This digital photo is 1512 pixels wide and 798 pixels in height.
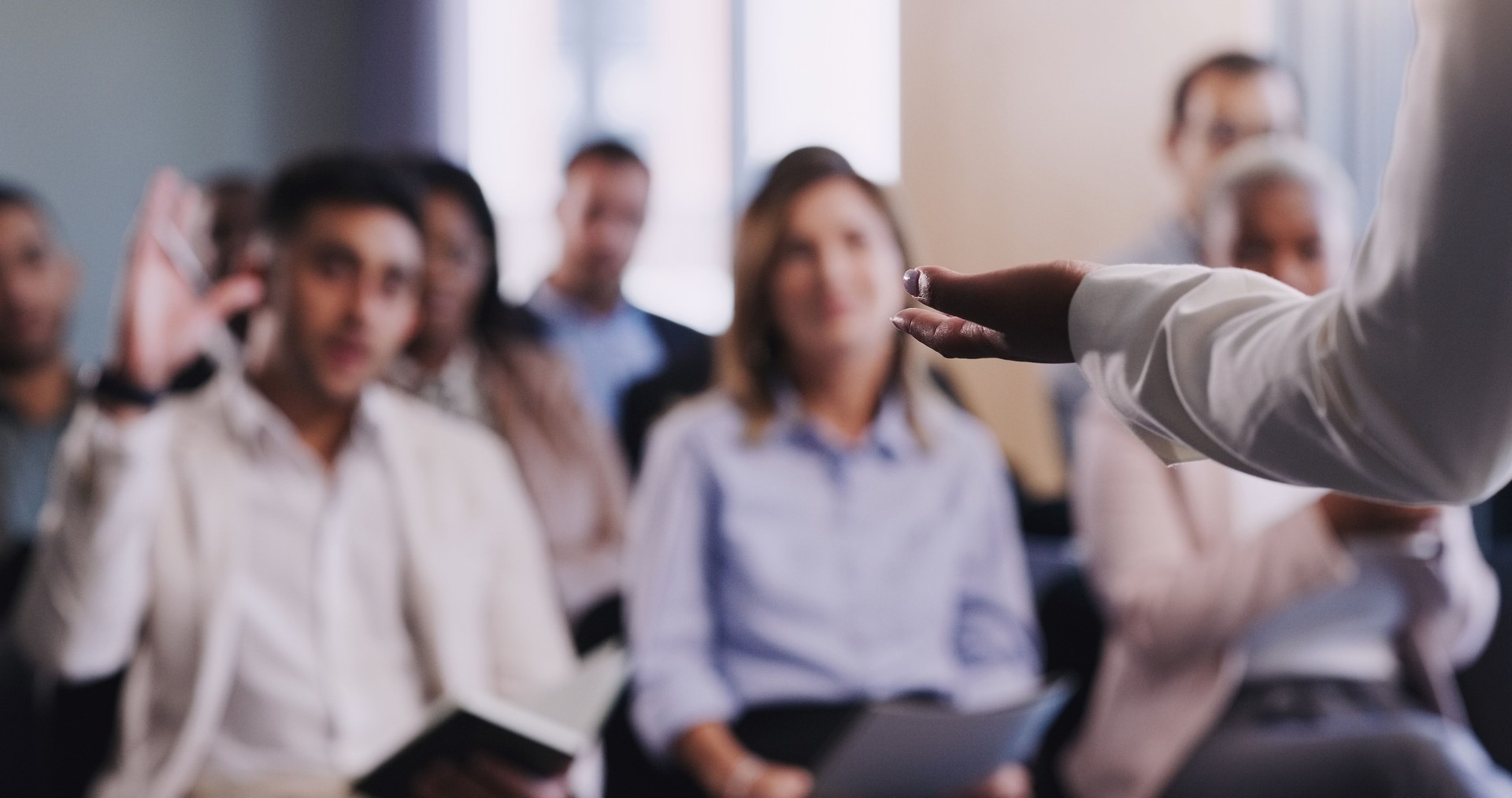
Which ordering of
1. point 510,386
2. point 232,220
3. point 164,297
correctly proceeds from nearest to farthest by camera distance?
point 164,297, point 510,386, point 232,220

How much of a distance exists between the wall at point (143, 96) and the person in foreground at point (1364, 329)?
3.51 meters

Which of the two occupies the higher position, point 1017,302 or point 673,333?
point 1017,302

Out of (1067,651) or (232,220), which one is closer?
(1067,651)

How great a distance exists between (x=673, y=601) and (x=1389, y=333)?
50.0 inches

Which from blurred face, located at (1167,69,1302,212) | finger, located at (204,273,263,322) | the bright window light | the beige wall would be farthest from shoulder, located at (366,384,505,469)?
the bright window light

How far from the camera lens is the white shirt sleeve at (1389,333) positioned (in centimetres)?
36

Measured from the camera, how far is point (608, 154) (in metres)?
2.60

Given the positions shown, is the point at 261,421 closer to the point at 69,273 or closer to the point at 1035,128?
the point at 69,273

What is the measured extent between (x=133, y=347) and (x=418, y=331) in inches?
29.8

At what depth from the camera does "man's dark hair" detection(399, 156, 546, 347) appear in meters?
2.23

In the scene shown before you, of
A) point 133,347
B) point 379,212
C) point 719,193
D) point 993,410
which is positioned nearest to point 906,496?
point 379,212

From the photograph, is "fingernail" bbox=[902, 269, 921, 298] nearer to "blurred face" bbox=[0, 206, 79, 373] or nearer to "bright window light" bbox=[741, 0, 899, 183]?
"blurred face" bbox=[0, 206, 79, 373]

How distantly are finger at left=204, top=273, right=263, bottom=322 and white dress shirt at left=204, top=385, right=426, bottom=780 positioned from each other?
11cm

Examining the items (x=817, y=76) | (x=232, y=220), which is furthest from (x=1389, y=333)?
(x=817, y=76)
